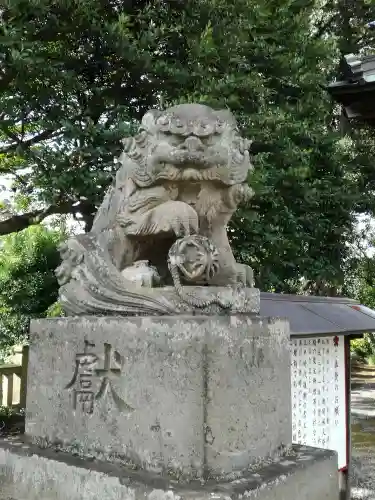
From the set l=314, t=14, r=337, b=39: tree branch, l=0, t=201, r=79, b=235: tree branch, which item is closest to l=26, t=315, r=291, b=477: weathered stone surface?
l=0, t=201, r=79, b=235: tree branch

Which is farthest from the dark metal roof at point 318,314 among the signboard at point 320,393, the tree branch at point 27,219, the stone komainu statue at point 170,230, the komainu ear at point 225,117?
the tree branch at point 27,219

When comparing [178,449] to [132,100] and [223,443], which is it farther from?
[132,100]

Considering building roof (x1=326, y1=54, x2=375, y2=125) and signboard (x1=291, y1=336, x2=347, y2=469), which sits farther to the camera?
building roof (x1=326, y1=54, x2=375, y2=125)

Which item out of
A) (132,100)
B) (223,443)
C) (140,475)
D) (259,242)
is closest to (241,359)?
(223,443)

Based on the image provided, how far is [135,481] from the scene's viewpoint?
1.78 meters

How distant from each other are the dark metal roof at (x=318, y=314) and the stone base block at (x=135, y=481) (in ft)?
4.33

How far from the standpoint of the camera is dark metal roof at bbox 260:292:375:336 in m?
3.57

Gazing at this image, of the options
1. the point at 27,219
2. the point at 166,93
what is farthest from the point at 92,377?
the point at 27,219

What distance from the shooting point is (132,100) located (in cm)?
560

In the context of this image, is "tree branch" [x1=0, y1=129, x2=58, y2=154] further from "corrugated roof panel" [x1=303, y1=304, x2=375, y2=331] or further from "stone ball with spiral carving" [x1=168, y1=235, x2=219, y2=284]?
"stone ball with spiral carving" [x1=168, y1=235, x2=219, y2=284]

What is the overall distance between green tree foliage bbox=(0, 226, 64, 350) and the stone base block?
517cm

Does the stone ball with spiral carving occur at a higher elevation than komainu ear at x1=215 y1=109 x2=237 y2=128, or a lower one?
lower

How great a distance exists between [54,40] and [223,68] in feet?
5.80

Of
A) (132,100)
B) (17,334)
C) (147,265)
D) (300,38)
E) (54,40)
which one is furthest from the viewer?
(17,334)
